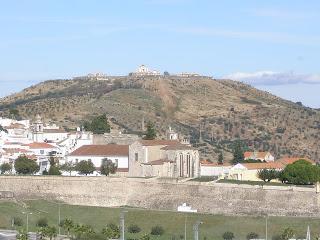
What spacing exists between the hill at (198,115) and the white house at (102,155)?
34729mm

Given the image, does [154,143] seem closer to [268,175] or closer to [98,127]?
[268,175]

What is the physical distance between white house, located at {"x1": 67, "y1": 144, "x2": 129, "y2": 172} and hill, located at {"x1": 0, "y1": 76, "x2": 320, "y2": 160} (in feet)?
114

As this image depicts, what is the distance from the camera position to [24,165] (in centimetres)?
10819

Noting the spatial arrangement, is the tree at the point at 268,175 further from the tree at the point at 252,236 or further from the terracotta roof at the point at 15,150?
the terracotta roof at the point at 15,150

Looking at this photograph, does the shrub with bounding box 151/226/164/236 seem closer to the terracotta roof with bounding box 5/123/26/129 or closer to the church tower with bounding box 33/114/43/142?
the church tower with bounding box 33/114/43/142

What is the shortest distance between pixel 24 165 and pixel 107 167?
8.71 m

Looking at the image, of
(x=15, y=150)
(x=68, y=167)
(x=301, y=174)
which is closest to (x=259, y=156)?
(x=68, y=167)

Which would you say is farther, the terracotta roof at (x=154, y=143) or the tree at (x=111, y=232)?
the terracotta roof at (x=154, y=143)

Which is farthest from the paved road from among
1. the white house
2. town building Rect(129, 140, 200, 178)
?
the white house

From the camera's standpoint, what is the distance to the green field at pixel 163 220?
3364 inches

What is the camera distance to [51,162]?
114m

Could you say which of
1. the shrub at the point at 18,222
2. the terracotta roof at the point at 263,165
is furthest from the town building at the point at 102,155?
the shrub at the point at 18,222

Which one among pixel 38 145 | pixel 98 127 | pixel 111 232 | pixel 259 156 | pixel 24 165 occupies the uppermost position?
pixel 98 127

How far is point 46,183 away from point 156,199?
462 inches
